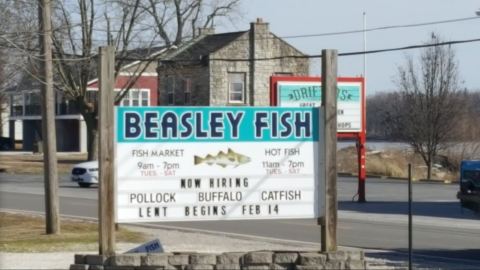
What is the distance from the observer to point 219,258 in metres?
11.5

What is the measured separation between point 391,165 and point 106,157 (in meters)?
46.2

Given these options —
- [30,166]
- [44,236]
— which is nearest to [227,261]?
[44,236]

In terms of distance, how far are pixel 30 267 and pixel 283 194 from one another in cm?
421

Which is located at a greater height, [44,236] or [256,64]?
[256,64]

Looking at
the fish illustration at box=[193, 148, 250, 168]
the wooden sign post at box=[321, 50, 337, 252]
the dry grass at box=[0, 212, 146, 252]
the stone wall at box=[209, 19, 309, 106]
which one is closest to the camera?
the fish illustration at box=[193, 148, 250, 168]

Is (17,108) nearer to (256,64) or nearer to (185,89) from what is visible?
(185,89)

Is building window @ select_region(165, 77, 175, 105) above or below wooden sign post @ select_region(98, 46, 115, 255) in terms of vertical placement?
above

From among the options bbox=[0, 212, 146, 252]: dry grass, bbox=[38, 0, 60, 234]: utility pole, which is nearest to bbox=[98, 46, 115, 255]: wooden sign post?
bbox=[0, 212, 146, 252]: dry grass

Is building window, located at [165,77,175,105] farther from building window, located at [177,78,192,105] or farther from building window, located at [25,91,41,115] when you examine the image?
building window, located at [25,91,41,115]

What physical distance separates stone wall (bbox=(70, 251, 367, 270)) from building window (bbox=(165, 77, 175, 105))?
52508 millimetres

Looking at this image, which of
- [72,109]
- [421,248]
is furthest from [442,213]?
[72,109]

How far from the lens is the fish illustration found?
11.7 m

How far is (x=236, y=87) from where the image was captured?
2502 inches

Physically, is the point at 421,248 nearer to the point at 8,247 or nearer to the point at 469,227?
the point at 469,227
